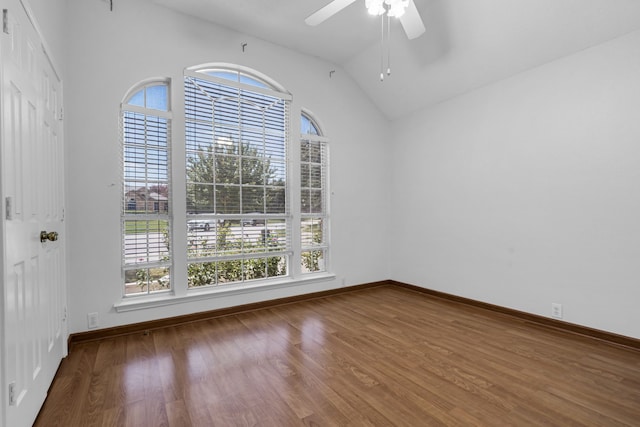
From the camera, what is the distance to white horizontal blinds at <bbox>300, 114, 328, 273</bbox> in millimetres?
4215

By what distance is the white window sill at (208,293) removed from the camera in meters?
2.99

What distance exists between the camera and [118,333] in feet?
9.55

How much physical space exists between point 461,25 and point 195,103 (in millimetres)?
2965

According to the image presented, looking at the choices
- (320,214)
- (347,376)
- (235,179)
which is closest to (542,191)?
(320,214)

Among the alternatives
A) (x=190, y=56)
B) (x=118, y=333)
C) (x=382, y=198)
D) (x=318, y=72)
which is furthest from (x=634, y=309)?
(x=190, y=56)

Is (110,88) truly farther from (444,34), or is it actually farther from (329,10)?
(444,34)

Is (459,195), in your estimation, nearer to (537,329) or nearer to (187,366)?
(537,329)

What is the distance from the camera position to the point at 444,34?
3.43 meters

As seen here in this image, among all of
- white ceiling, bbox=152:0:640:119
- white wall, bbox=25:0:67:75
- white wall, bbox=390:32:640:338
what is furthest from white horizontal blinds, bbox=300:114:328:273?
white wall, bbox=25:0:67:75

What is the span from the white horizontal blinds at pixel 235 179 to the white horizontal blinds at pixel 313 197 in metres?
0.29

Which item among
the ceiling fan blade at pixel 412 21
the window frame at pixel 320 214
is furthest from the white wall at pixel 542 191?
the ceiling fan blade at pixel 412 21

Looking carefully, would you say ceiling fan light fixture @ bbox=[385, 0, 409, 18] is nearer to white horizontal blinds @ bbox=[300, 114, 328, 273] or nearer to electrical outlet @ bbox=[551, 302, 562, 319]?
white horizontal blinds @ bbox=[300, 114, 328, 273]

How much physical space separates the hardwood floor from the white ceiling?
279 centimetres

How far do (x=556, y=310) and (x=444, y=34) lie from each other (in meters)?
3.13
